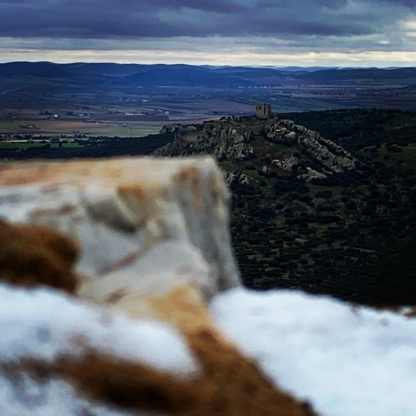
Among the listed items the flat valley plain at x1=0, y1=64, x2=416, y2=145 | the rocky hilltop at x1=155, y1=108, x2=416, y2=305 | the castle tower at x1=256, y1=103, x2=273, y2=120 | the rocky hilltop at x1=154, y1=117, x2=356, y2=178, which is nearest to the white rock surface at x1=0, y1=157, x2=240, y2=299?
the rocky hilltop at x1=155, y1=108, x2=416, y2=305

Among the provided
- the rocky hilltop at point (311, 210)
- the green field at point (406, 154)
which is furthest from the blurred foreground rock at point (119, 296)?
the green field at point (406, 154)

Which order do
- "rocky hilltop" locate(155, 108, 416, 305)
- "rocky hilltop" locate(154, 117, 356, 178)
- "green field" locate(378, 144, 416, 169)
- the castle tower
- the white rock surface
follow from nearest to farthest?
the white rock surface
"rocky hilltop" locate(155, 108, 416, 305)
"rocky hilltop" locate(154, 117, 356, 178)
"green field" locate(378, 144, 416, 169)
the castle tower

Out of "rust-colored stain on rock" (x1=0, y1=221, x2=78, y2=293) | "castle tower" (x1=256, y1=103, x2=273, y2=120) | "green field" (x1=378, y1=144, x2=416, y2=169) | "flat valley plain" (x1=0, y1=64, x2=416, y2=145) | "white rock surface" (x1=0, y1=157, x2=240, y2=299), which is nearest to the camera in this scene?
"rust-colored stain on rock" (x1=0, y1=221, x2=78, y2=293)

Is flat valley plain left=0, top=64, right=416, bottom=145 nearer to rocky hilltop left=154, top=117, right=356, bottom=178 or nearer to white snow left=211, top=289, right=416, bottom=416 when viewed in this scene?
rocky hilltop left=154, top=117, right=356, bottom=178

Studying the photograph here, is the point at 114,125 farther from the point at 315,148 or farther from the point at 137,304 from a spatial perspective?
the point at 137,304

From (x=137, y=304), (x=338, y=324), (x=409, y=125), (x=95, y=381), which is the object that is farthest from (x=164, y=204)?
(x=409, y=125)

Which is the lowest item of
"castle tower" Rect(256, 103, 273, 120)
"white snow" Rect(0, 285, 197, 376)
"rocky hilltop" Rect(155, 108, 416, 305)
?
"rocky hilltop" Rect(155, 108, 416, 305)
